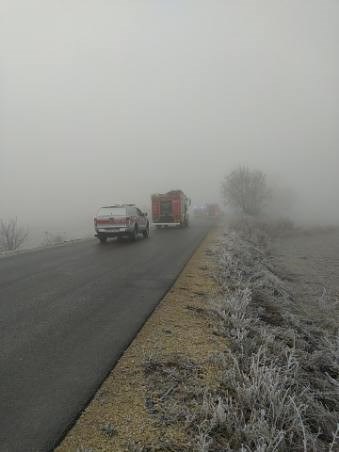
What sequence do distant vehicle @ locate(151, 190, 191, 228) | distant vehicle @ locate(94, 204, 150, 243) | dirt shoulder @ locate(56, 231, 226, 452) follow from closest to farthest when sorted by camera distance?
dirt shoulder @ locate(56, 231, 226, 452)
distant vehicle @ locate(94, 204, 150, 243)
distant vehicle @ locate(151, 190, 191, 228)

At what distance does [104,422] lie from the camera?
323 cm

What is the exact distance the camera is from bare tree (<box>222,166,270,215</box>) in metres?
64.8

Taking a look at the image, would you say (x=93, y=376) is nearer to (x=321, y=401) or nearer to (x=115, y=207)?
(x=321, y=401)

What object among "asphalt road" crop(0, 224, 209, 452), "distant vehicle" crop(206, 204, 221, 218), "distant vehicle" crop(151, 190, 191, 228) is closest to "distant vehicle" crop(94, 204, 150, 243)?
"asphalt road" crop(0, 224, 209, 452)

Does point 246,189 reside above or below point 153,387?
above

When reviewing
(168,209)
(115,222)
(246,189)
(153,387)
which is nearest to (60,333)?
(153,387)

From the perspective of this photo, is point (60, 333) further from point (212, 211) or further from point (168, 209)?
point (212, 211)

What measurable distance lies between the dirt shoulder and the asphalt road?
0.17m

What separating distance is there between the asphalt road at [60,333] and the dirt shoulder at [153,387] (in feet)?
0.57

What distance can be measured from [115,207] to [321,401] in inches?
647

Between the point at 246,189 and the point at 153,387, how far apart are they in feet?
208

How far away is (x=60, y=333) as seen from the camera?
212 inches

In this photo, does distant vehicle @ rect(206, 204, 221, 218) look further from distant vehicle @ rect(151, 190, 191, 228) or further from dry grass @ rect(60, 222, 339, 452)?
dry grass @ rect(60, 222, 339, 452)

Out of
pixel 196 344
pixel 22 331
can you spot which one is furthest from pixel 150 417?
pixel 22 331
